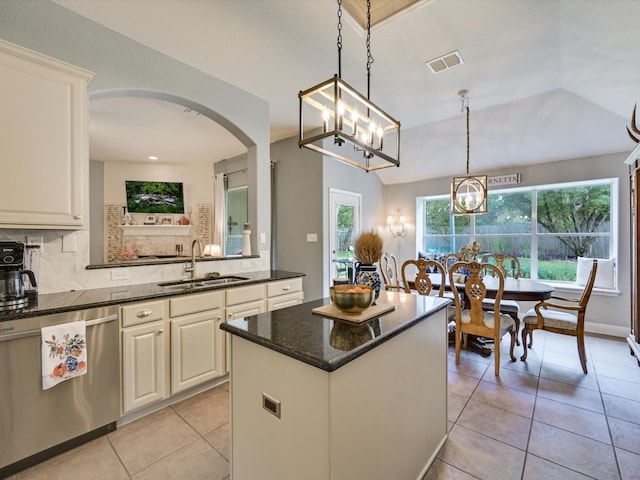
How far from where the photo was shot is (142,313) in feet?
6.78

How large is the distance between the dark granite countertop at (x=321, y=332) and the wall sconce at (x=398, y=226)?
458 centimetres

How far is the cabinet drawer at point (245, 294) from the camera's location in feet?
8.45

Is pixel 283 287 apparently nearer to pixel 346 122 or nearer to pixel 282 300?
pixel 282 300

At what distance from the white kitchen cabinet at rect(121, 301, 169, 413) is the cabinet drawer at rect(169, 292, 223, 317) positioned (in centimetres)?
8

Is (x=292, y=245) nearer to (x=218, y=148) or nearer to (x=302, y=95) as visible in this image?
(x=218, y=148)

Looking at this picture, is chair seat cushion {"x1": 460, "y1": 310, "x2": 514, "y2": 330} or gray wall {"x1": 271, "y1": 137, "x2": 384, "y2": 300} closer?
chair seat cushion {"x1": 460, "y1": 310, "x2": 514, "y2": 330}

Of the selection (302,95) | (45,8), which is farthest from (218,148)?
(302,95)

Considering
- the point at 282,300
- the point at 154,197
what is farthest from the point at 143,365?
the point at 154,197

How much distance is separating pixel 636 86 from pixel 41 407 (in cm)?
543

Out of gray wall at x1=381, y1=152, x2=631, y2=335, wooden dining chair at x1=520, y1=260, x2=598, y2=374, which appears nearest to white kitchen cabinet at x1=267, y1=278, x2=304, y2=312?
wooden dining chair at x1=520, y1=260, x2=598, y2=374

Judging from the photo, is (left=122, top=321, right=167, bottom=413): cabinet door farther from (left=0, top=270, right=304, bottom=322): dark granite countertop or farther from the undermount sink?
the undermount sink

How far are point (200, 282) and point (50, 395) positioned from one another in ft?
4.22

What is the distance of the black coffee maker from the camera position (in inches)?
67.3

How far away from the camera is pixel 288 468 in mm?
1139
